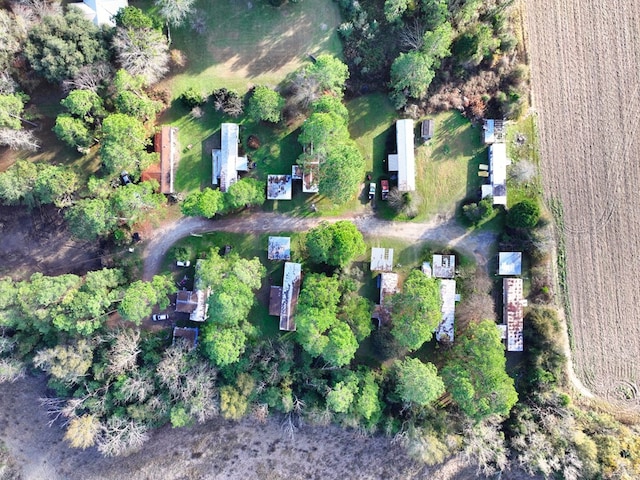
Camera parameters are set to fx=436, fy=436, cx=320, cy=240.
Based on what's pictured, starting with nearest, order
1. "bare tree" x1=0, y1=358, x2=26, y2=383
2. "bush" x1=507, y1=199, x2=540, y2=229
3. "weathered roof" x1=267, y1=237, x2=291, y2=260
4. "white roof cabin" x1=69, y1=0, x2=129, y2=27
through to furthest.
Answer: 1. "bare tree" x1=0, y1=358, x2=26, y2=383
2. "bush" x1=507, y1=199, x2=540, y2=229
3. "white roof cabin" x1=69, y1=0, x2=129, y2=27
4. "weathered roof" x1=267, y1=237, x2=291, y2=260

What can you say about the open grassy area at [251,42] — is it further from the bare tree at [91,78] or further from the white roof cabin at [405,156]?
the white roof cabin at [405,156]

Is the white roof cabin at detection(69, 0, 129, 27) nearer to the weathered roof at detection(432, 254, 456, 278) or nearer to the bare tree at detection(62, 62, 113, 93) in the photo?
the bare tree at detection(62, 62, 113, 93)

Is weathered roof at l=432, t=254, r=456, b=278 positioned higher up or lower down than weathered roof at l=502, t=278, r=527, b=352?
higher up

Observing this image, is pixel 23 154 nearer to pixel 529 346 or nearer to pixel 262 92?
pixel 262 92

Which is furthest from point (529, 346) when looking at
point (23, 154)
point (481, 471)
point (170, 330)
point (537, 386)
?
point (23, 154)

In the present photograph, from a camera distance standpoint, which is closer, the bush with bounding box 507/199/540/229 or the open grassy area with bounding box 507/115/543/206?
the bush with bounding box 507/199/540/229

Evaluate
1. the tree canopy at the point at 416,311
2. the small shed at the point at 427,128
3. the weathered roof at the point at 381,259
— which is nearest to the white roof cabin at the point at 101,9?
the small shed at the point at 427,128

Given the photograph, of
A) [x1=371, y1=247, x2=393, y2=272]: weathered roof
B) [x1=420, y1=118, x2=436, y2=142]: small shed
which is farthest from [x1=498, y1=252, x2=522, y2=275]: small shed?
[x1=420, y1=118, x2=436, y2=142]: small shed
